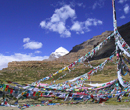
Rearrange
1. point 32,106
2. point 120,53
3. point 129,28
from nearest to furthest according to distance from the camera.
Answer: point 32,106
point 120,53
point 129,28

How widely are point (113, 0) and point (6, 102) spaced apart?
27.7ft

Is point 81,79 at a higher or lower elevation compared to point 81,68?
lower

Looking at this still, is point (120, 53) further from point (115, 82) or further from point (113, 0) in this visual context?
point (113, 0)

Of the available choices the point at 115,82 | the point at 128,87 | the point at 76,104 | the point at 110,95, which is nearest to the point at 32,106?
the point at 76,104

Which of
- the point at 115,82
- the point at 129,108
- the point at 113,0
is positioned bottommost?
the point at 129,108

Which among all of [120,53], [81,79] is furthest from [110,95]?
[120,53]

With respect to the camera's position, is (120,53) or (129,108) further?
(120,53)

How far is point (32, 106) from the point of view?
7254mm

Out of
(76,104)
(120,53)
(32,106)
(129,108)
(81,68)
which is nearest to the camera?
(129,108)

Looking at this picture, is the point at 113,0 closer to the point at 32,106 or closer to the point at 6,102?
the point at 32,106

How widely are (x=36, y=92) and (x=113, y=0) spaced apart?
279 inches

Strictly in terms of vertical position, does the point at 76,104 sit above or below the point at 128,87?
below

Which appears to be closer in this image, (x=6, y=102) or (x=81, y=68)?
(x=6, y=102)

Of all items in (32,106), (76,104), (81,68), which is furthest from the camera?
(81,68)
